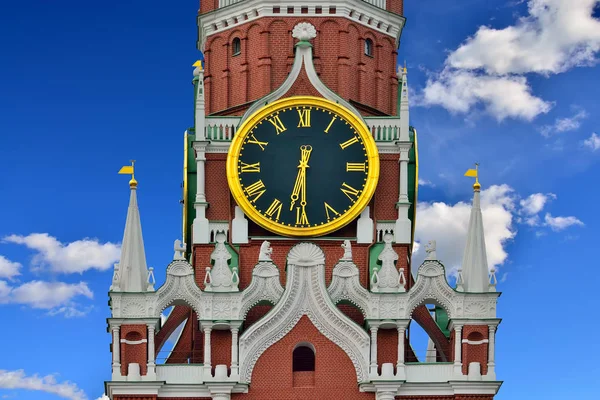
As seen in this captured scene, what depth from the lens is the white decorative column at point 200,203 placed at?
64.7 meters

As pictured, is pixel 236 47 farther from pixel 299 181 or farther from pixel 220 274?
pixel 220 274

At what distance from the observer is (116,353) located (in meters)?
62.7

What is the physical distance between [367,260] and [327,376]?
323cm

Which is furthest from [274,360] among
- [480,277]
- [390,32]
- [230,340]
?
[390,32]

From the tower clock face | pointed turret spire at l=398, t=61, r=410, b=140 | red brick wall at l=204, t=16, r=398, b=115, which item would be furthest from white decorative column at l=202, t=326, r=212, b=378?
pointed turret spire at l=398, t=61, r=410, b=140

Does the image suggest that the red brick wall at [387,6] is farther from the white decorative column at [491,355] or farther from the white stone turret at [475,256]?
the white decorative column at [491,355]

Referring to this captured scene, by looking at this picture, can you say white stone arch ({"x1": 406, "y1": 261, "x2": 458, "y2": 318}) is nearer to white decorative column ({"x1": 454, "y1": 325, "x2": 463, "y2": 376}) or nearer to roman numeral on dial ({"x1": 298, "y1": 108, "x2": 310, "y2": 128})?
white decorative column ({"x1": 454, "y1": 325, "x2": 463, "y2": 376})

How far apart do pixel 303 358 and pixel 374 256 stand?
9.76 ft

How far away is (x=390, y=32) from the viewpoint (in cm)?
6788

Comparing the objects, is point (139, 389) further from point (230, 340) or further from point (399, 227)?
point (399, 227)

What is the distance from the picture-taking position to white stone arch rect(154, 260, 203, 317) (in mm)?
63281

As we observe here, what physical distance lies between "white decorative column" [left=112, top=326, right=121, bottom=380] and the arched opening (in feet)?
13.5

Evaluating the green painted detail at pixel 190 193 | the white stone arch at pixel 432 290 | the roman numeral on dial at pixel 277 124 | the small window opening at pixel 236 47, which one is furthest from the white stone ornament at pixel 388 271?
the small window opening at pixel 236 47

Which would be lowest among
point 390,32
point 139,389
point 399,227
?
point 139,389
